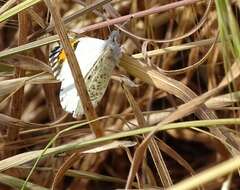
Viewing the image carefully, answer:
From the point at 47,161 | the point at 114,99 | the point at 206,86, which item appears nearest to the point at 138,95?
the point at 114,99

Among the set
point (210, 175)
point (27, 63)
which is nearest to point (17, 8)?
point (27, 63)

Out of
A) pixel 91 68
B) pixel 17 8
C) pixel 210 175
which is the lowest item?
pixel 210 175

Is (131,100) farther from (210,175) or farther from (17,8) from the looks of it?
(210,175)

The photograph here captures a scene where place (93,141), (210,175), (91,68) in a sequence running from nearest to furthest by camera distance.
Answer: (210,175)
(93,141)
(91,68)

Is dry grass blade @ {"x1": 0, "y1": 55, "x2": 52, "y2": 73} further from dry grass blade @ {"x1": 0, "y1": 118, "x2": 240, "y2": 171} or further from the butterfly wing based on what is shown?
dry grass blade @ {"x1": 0, "y1": 118, "x2": 240, "y2": 171}

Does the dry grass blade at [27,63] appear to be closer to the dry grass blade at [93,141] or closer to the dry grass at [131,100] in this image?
the dry grass at [131,100]

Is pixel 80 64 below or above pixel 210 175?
above

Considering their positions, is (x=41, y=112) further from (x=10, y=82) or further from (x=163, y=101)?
(x=10, y=82)

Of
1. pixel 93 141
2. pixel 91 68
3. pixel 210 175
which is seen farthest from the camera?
pixel 91 68
